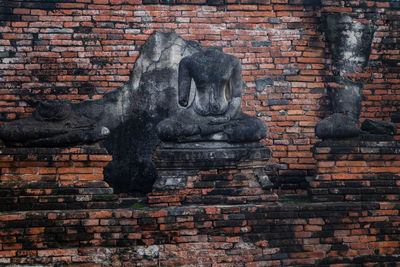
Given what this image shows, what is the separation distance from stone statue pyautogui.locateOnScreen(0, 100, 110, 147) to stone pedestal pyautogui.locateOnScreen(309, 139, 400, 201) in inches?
99.1

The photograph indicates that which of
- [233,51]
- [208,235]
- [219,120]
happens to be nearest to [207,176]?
[208,235]

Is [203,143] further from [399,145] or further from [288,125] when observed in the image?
[399,145]

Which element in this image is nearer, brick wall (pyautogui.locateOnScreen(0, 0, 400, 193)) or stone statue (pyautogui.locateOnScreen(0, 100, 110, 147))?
stone statue (pyautogui.locateOnScreen(0, 100, 110, 147))

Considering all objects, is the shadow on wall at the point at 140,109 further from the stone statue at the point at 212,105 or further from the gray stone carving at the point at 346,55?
the gray stone carving at the point at 346,55

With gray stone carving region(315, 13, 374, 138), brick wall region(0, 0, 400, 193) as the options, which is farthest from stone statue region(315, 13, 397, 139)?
brick wall region(0, 0, 400, 193)

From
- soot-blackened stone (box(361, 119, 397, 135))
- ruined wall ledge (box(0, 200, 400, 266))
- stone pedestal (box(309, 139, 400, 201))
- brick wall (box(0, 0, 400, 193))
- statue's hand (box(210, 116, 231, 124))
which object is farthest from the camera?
brick wall (box(0, 0, 400, 193))

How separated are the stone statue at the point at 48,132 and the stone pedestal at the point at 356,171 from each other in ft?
8.26

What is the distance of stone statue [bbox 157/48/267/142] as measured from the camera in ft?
16.0

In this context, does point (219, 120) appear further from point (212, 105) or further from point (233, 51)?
point (233, 51)

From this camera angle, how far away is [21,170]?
4434mm

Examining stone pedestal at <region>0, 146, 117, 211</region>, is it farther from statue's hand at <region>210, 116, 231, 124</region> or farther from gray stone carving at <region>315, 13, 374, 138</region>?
gray stone carving at <region>315, 13, 374, 138</region>

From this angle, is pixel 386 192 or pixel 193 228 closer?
pixel 193 228

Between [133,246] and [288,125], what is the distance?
290 cm

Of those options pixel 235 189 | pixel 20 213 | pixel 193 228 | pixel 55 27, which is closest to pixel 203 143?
pixel 235 189
